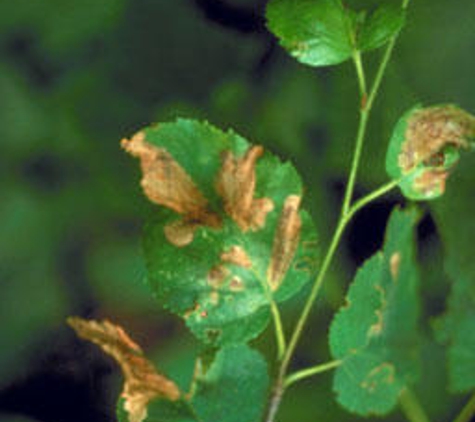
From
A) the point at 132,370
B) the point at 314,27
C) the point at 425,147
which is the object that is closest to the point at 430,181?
the point at 425,147

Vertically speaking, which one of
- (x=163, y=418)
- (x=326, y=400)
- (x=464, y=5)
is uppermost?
→ (x=464, y=5)

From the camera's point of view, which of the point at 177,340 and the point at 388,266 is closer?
the point at 388,266

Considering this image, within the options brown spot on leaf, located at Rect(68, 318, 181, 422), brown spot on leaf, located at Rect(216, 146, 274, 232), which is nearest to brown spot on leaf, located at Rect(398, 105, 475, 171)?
brown spot on leaf, located at Rect(216, 146, 274, 232)

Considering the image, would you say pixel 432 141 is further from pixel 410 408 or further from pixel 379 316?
pixel 410 408

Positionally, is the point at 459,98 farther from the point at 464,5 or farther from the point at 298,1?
the point at 298,1

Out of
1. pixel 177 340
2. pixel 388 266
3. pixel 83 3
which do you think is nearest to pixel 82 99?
pixel 83 3

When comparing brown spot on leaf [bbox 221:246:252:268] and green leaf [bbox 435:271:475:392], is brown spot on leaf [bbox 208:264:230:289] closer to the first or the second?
brown spot on leaf [bbox 221:246:252:268]
